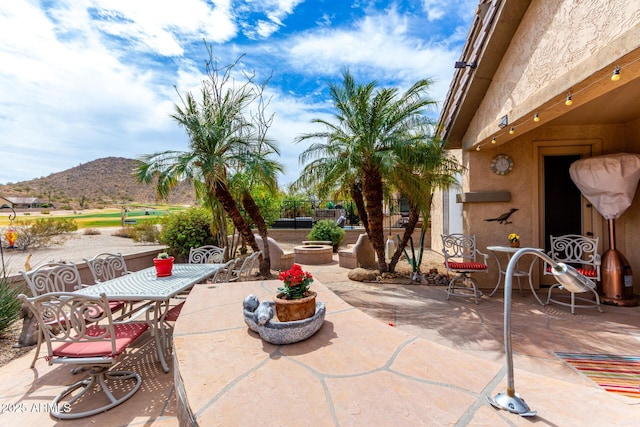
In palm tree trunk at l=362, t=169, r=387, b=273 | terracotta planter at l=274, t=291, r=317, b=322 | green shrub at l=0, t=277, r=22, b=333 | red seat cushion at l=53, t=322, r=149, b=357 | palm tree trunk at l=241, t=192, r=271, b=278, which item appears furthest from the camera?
palm tree trunk at l=241, t=192, r=271, b=278

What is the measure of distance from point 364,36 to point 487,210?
16.6 ft

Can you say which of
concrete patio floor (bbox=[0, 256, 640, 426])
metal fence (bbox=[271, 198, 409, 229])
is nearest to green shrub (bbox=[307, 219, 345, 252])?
metal fence (bbox=[271, 198, 409, 229])

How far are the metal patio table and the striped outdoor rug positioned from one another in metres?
4.43

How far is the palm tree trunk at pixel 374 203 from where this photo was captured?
7.07 metres

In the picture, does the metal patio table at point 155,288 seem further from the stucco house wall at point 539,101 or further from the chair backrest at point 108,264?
the stucco house wall at point 539,101

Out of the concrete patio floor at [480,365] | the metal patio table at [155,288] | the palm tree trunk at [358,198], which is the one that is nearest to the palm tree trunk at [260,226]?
the concrete patio floor at [480,365]

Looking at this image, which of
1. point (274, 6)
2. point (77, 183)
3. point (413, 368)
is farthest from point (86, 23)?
point (77, 183)

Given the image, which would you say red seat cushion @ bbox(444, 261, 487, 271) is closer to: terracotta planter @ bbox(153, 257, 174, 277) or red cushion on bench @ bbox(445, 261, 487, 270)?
red cushion on bench @ bbox(445, 261, 487, 270)

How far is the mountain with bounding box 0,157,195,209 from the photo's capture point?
32.2 m

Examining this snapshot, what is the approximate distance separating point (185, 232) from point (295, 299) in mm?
7108

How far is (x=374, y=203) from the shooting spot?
7199 mm

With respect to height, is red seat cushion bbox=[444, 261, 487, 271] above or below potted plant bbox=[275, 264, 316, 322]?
below

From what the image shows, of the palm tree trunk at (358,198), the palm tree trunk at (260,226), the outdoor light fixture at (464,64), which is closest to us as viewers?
the outdoor light fixture at (464,64)

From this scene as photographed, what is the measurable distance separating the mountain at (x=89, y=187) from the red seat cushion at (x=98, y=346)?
1182 inches
